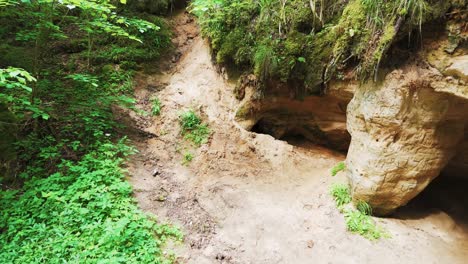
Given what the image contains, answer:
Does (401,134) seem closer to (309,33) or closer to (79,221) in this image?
(309,33)

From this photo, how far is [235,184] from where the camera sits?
5.34 m

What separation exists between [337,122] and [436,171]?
2.09m

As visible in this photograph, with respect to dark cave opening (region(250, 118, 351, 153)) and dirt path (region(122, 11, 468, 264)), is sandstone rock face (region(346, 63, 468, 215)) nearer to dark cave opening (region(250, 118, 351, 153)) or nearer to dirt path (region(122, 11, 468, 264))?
dirt path (region(122, 11, 468, 264))

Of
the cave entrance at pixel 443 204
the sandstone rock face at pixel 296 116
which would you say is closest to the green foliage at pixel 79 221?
the sandstone rock face at pixel 296 116

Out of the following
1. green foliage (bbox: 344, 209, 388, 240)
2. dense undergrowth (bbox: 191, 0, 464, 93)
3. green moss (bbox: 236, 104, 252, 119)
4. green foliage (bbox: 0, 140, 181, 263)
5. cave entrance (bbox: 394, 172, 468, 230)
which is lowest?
green foliage (bbox: 0, 140, 181, 263)

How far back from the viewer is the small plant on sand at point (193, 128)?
5.97 metres

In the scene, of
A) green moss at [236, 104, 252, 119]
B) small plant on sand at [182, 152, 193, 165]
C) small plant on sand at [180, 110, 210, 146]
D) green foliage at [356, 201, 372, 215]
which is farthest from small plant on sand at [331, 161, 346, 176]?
small plant on sand at [182, 152, 193, 165]

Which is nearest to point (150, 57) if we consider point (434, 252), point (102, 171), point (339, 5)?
point (102, 171)

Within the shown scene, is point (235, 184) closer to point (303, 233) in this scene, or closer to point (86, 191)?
point (303, 233)

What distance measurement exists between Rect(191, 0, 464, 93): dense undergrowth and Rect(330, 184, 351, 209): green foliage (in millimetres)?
1883

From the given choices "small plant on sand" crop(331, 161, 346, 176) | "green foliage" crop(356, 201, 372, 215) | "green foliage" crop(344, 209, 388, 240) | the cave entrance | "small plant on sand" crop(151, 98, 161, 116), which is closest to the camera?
"green foliage" crop(344, 209, 388, 240)

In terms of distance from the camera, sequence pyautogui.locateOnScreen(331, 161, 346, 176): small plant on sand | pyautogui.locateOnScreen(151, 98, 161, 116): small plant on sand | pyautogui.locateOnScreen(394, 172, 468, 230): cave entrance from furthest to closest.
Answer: pyautogui.locateOnScreen(151, 98, 161, 116): small plant on sand
pyautogui.locateOnScreen(331, 161, 346, 176): small plant on sand
pyautogui.locateOnScreen(394, 172, 468, 230): cave entrance

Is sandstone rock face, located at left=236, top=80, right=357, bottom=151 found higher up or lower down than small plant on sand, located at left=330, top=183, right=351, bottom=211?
higher up

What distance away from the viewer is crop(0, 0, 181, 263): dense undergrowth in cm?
369
